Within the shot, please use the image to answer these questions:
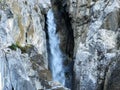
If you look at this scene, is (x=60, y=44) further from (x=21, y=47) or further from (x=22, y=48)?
(x=22, y=48)

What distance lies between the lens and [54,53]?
43750 millimetres

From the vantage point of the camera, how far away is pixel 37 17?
1582 inches

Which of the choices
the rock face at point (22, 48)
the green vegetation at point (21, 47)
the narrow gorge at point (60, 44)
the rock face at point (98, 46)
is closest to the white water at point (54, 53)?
the narrow gorge at point (60, 44)

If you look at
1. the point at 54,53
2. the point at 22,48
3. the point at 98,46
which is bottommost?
the point at 54,53

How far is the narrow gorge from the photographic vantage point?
27.4 meters

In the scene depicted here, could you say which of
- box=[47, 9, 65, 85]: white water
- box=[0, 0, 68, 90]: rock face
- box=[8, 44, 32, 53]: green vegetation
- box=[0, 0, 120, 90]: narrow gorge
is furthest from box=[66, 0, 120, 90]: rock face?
box=[8, 44, 32, 53]: green vegetation

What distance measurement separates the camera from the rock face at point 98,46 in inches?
1318

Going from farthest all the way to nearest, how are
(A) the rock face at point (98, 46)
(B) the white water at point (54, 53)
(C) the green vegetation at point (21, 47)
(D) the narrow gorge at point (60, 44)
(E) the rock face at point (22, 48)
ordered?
(B) the white water at point (54, 53)
(A) the rock face at point (98, 46)
(C) the green vegetation at point (21, 47)
(D) the narrow gorge at point (60, 44)
(E) the rock face at point (22, 48)

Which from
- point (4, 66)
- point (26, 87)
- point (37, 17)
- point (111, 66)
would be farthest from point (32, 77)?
point (37, 17)

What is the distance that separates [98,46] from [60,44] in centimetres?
933

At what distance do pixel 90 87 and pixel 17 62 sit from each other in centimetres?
1095

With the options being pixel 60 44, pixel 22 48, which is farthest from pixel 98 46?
pixel 60 44

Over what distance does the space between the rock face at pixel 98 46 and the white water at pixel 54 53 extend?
388 centimetres

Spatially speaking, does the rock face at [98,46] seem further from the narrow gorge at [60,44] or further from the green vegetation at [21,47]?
the green vegetation at [21,47]
